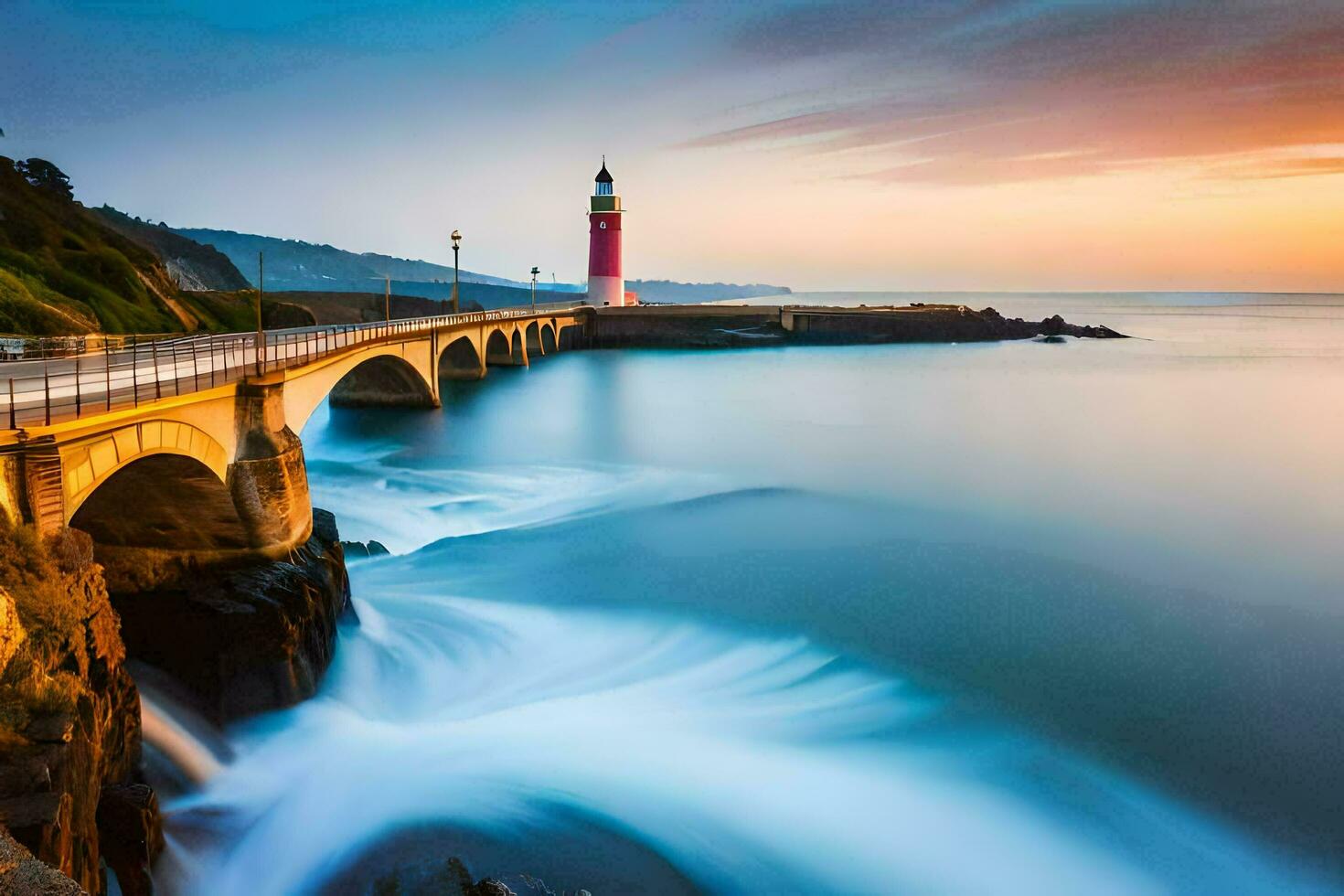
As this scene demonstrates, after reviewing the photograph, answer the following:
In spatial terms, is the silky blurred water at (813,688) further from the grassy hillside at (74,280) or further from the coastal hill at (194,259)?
the coastal hill at (194,259)

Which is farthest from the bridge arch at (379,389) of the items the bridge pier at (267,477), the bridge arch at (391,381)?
the bridge pier at (267,477)

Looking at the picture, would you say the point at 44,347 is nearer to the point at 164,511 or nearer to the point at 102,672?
Answer: the point at 164,511

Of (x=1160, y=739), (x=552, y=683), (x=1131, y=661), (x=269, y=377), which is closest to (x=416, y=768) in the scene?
(x=552, y=683)

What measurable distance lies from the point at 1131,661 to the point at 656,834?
321 inches

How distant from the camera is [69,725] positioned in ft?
21.9

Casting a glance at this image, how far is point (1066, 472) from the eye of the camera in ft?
90.3

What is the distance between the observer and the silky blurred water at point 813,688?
921 centimetres

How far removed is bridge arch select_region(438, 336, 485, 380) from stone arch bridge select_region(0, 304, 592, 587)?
30711 millimetres

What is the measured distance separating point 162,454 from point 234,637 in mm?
2479

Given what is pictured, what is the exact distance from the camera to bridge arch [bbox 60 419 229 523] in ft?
29.5

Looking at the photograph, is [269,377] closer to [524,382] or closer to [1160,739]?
[1160,739]

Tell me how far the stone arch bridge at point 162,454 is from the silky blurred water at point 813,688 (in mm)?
2376

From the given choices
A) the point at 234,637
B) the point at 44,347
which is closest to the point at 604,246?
the point at 44,347

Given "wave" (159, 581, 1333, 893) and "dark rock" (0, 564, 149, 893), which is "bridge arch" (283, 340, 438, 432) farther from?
"dark rock" (0, 564, 149, 893)
